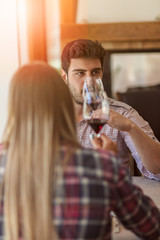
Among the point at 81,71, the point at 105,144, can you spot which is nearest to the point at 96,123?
the point at 105,144

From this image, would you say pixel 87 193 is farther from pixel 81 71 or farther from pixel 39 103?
pixel 81 71

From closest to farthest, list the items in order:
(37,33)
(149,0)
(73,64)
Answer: (73,64), (37,33), (149,0)

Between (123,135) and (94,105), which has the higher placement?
(94,105)

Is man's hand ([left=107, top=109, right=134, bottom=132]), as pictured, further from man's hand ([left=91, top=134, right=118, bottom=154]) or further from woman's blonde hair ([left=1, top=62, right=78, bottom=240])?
woman's blonde hair ([left=1, top=62, right=78, bottom=240])

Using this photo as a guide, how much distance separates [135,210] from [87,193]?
0.14 m

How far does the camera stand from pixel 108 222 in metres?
0.88

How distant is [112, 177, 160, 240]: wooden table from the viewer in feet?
3.57

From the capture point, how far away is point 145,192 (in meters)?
1.49

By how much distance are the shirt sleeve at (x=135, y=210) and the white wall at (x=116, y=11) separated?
16.7 ft

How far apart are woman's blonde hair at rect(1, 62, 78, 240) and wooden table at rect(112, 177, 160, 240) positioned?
0.32 meters

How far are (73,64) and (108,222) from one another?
1.37m

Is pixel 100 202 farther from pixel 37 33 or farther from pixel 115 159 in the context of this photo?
pixel 37 33

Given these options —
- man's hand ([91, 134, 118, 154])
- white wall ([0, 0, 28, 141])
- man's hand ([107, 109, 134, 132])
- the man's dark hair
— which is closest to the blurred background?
white wall ([0, 0, 28, 141])

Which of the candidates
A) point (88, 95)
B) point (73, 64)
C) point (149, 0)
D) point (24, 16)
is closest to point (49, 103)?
point (88, 95)
